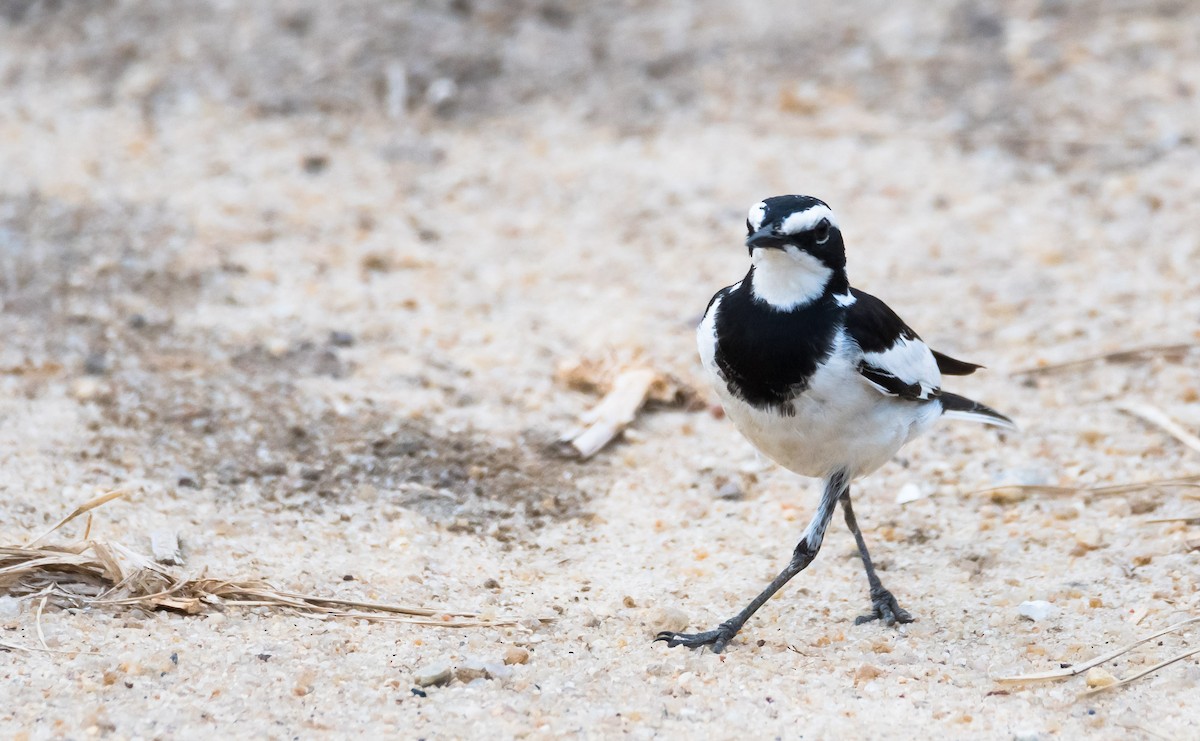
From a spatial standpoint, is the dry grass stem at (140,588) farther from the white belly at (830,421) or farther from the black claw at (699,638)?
the white belly at (830,421)

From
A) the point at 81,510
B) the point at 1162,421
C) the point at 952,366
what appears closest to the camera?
the point at 81,510

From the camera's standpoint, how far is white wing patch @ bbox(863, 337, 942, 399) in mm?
4594

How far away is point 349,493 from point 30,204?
3.73m

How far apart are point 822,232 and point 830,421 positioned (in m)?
0.65

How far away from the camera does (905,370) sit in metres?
4.75

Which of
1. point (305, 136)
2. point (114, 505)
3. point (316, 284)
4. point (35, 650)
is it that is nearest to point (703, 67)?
point (305, 136)

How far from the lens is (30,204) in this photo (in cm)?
797

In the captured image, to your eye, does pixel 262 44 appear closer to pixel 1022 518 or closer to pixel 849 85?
pixel 849 85

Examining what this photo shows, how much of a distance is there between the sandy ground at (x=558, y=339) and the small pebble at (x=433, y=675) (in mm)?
52

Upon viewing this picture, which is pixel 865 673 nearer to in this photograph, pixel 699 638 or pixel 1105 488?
pixel 699 638

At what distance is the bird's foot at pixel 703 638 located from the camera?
4570 millimetres

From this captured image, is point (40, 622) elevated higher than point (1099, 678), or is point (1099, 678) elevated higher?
point (40, 622)

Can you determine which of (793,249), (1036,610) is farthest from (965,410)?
(793,249)

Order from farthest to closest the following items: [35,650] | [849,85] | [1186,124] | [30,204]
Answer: [849,85]
[1186,124]
[30,204]
[35,650]
